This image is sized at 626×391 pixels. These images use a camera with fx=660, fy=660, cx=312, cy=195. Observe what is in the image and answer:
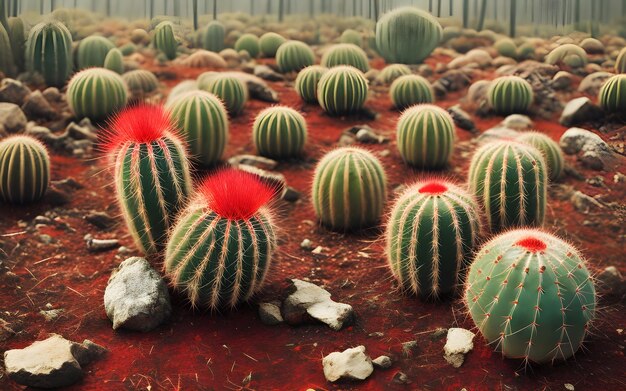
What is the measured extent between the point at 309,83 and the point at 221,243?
550 cm

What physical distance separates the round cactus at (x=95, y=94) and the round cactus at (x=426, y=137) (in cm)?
362

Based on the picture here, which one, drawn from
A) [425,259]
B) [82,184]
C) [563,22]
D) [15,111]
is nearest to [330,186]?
[425,259]

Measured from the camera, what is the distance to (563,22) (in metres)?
7.52

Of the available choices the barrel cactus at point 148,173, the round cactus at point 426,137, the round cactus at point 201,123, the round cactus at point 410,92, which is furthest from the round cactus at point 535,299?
the round cactus at point 410,92

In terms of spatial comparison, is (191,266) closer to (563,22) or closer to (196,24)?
(563,22)

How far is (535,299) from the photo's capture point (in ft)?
12.3

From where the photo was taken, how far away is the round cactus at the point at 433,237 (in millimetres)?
4543

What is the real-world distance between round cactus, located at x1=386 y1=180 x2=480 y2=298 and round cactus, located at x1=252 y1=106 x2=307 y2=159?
2.92 m

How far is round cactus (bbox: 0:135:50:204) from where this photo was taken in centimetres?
602

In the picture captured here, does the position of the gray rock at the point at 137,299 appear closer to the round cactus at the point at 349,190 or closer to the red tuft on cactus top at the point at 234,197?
the red tuft on cactus top at the point at 234,197

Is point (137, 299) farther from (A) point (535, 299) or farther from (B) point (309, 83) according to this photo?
(B) point (309, 83)

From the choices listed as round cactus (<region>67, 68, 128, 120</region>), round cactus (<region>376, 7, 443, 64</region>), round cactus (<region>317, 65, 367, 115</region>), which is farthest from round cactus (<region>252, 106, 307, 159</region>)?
round cactus (<region>376, 7, 443, 64</region>)

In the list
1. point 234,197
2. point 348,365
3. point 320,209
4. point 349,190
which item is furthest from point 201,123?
point 348,365

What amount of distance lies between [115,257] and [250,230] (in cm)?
162
